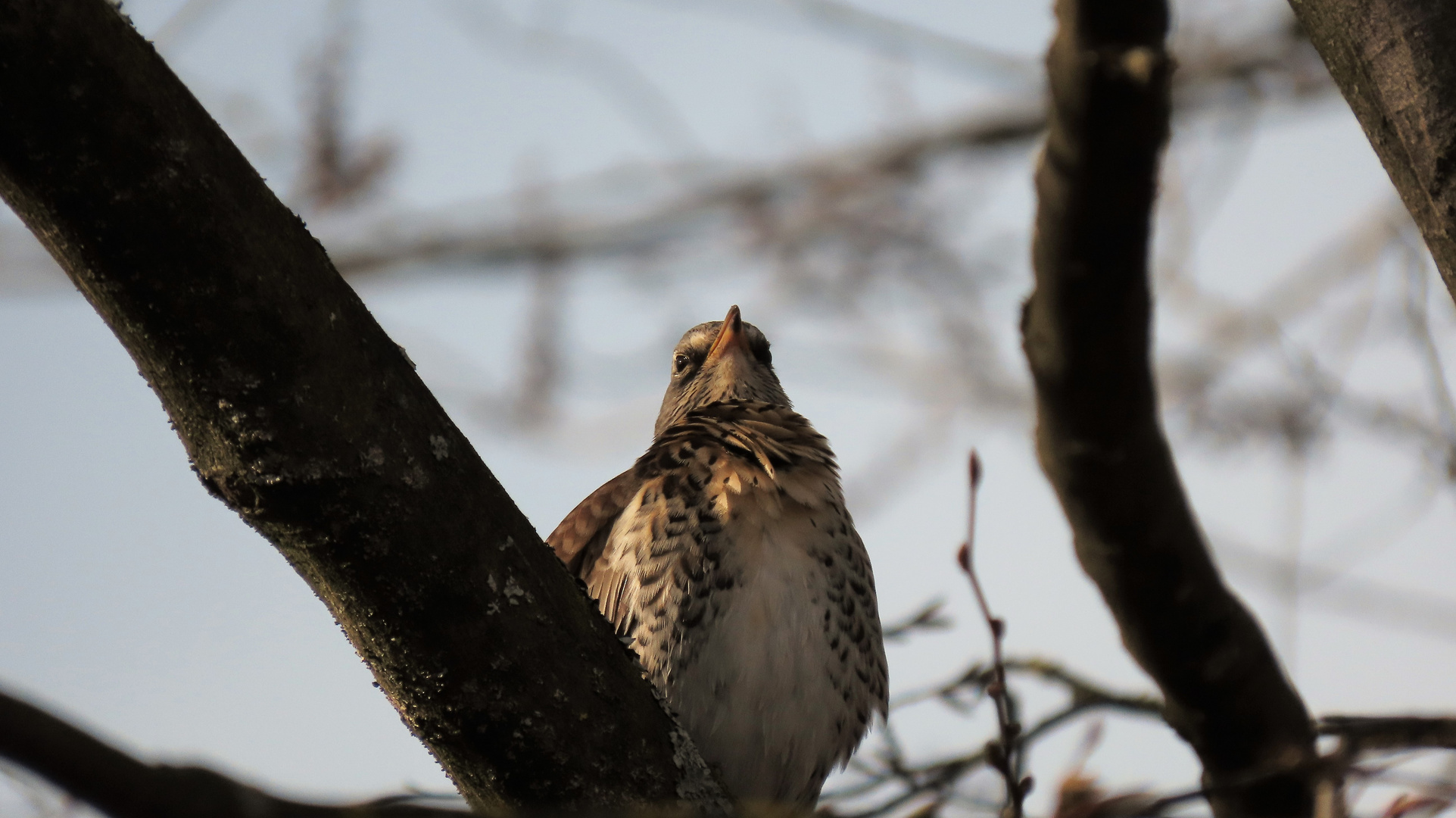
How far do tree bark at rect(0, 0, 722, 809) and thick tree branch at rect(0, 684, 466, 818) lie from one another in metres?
0.88

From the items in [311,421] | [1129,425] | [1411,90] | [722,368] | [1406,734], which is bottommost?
[1406,734]

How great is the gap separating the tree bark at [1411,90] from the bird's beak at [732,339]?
3.55 meters

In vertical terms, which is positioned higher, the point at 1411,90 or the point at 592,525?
the point at 592,525

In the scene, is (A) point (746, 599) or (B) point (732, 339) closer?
(A) point (746, 599)

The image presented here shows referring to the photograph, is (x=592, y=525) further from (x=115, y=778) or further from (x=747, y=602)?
(x=115, y=778)

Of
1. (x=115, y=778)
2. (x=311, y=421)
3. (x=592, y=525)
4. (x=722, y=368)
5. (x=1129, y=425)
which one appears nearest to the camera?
(x=115, y=778)

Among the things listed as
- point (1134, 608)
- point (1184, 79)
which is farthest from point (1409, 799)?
point (1184, 79)

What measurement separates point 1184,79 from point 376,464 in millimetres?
5924

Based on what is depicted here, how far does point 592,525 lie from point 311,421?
2.33 meters

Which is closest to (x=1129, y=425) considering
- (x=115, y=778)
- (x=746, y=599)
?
(x=115, y=778)

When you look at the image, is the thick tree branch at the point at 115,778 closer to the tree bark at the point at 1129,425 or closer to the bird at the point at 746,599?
the tree bark at the point at 1129,425

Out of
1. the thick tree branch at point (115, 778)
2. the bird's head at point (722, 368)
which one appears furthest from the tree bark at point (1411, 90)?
the bird's head at point (722, 368)

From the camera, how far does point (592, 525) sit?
14.3 feet

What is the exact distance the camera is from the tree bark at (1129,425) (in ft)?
4.80
